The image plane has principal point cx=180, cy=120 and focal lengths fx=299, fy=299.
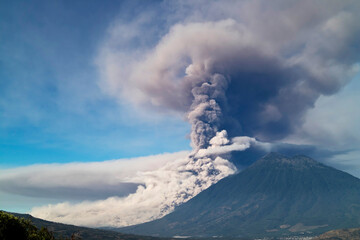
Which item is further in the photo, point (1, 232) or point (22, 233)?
point (22, 233)
